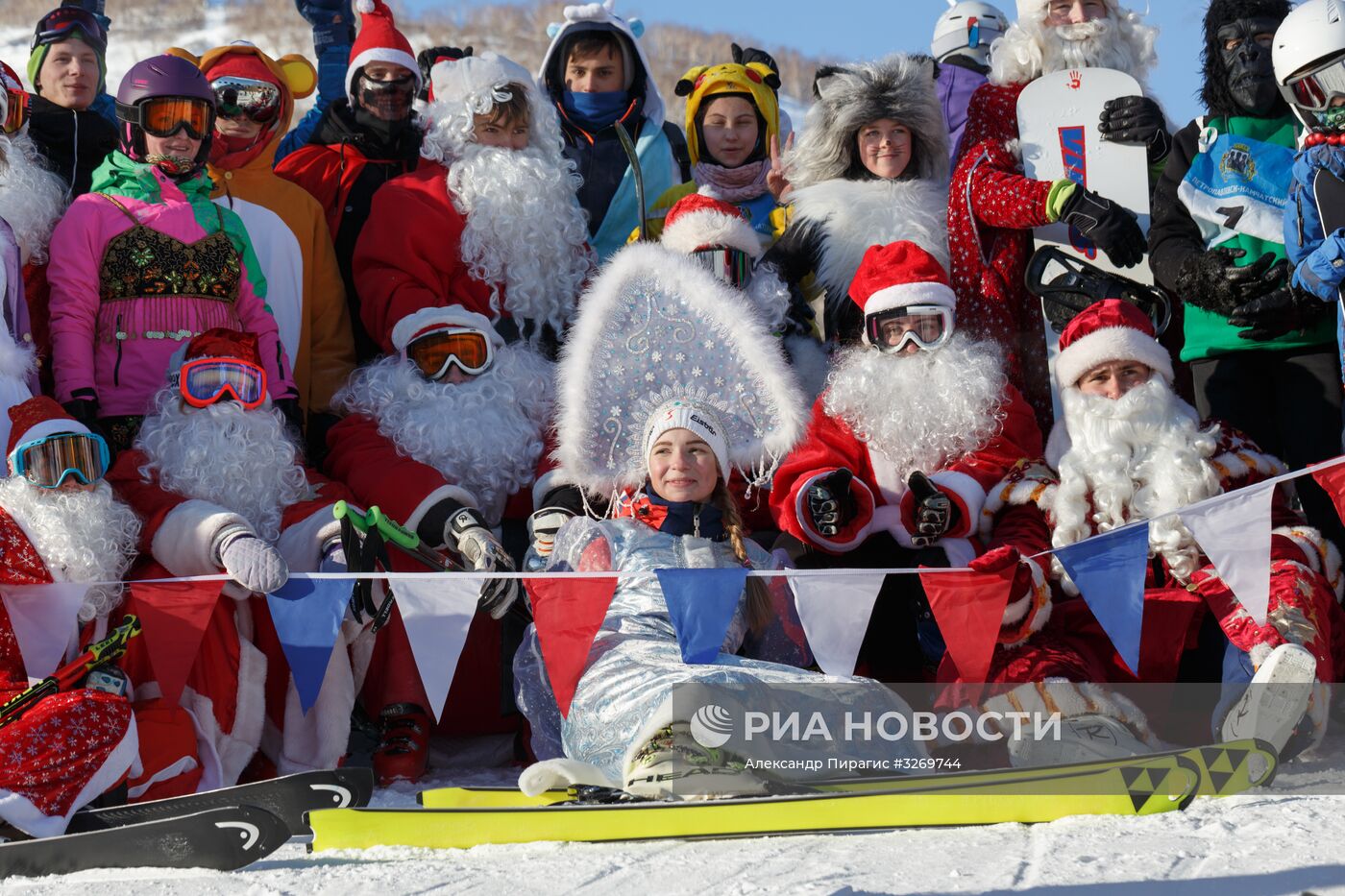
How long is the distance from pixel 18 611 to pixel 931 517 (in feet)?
8.90

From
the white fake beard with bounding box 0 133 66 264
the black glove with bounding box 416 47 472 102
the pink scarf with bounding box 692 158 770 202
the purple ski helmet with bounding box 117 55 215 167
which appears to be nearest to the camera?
the purple ski helmet with bounding box 117 55 215 167

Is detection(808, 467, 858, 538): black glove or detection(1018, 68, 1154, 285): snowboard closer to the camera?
detection(808, 467, 858, 538): black glove

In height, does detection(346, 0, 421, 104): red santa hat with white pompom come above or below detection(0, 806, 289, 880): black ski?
above

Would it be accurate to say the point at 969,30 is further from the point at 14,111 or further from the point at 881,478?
the point at 14,111

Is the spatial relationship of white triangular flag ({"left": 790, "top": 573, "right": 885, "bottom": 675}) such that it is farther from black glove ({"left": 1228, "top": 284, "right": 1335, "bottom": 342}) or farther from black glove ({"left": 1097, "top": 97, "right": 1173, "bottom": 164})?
black glove ({"left": 1097, "top": 97, "right": 1173, "bottom": 164})

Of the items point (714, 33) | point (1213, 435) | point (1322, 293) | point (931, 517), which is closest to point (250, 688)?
point (931, 517)

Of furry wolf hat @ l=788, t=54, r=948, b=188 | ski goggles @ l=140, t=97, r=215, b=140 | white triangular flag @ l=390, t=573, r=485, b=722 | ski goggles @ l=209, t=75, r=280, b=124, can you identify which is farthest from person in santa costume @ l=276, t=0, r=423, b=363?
white triangular flag @ l=390, t=573, r=485, b=722

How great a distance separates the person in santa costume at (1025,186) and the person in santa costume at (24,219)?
10.8 ft

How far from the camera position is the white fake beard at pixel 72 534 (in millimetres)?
4363

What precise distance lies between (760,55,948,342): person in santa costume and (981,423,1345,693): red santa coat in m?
1.15

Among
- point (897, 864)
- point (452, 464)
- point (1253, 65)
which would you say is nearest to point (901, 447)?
point (452, 464)

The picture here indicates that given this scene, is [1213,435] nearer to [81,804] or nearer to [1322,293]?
[1322,293]

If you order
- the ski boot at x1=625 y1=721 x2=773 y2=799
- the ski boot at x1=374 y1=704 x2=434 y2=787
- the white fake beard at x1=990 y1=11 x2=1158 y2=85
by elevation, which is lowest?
the ski boot at x1=374 y1=704 x2=434 y2=787

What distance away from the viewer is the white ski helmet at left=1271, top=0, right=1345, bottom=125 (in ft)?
16.0
